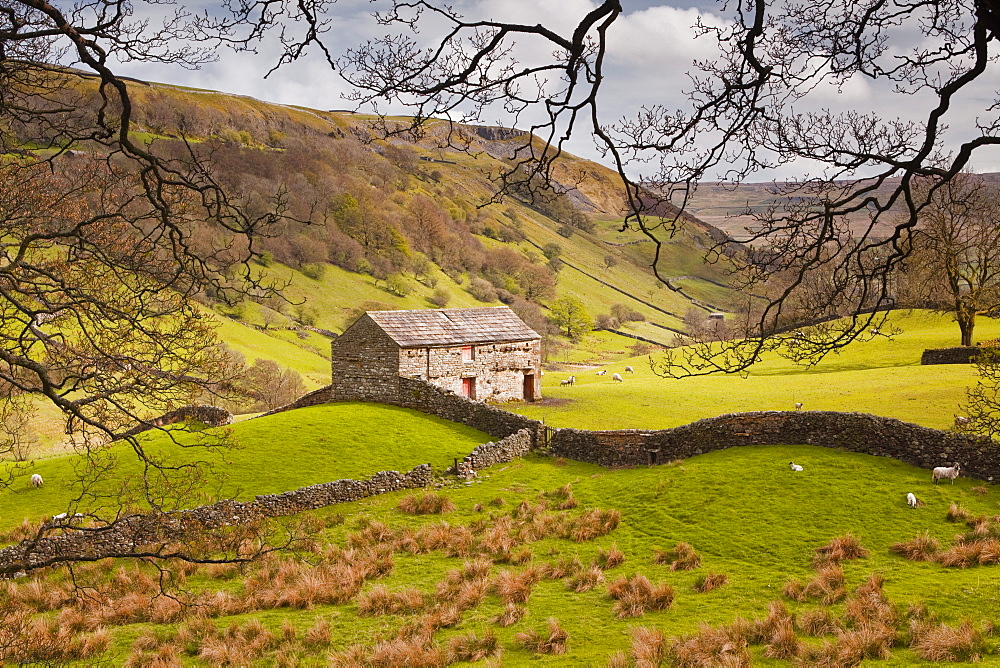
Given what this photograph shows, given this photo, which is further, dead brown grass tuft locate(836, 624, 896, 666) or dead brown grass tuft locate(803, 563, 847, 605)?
dead brown grass tuft locate(803, 563, 847, 605)

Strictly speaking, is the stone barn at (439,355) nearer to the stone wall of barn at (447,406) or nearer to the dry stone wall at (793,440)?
the stone wall of barn at (447,406)

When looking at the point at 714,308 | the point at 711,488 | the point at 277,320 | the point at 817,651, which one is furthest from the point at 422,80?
the point at 714,308

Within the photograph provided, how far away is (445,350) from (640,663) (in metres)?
→ 25.0

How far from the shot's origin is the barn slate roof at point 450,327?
33938 mm

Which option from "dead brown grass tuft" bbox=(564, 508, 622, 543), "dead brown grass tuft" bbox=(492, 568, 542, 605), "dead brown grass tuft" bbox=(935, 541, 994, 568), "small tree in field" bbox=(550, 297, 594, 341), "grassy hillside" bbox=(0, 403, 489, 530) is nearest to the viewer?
"dead brown grass tuft" bbox=(935, 541, 994, 568)

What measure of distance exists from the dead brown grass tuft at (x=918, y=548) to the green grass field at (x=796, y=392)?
11427mm

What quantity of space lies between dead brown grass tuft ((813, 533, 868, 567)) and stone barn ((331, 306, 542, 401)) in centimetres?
1991

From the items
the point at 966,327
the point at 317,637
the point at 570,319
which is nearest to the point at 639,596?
the point at 317,637

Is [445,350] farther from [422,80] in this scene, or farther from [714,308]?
[714,308]

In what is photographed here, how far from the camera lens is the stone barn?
33.3 metres

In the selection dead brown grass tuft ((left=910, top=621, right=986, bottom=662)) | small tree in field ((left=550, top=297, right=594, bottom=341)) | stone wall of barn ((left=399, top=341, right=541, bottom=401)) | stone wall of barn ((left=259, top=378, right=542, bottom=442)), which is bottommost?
dead brown grass tuft ((left=910, top=621, right=986, bottom=662))

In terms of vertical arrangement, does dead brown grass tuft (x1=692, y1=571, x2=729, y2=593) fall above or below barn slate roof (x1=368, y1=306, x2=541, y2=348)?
below

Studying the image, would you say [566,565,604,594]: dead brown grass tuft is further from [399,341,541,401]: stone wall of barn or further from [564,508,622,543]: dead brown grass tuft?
[399,341,541,401]: stone wall of barn

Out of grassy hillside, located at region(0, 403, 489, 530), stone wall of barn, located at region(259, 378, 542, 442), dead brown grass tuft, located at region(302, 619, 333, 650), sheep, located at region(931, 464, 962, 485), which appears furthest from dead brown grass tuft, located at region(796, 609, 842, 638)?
stone wall of barn, located at region(259, 378, 542, 442)
